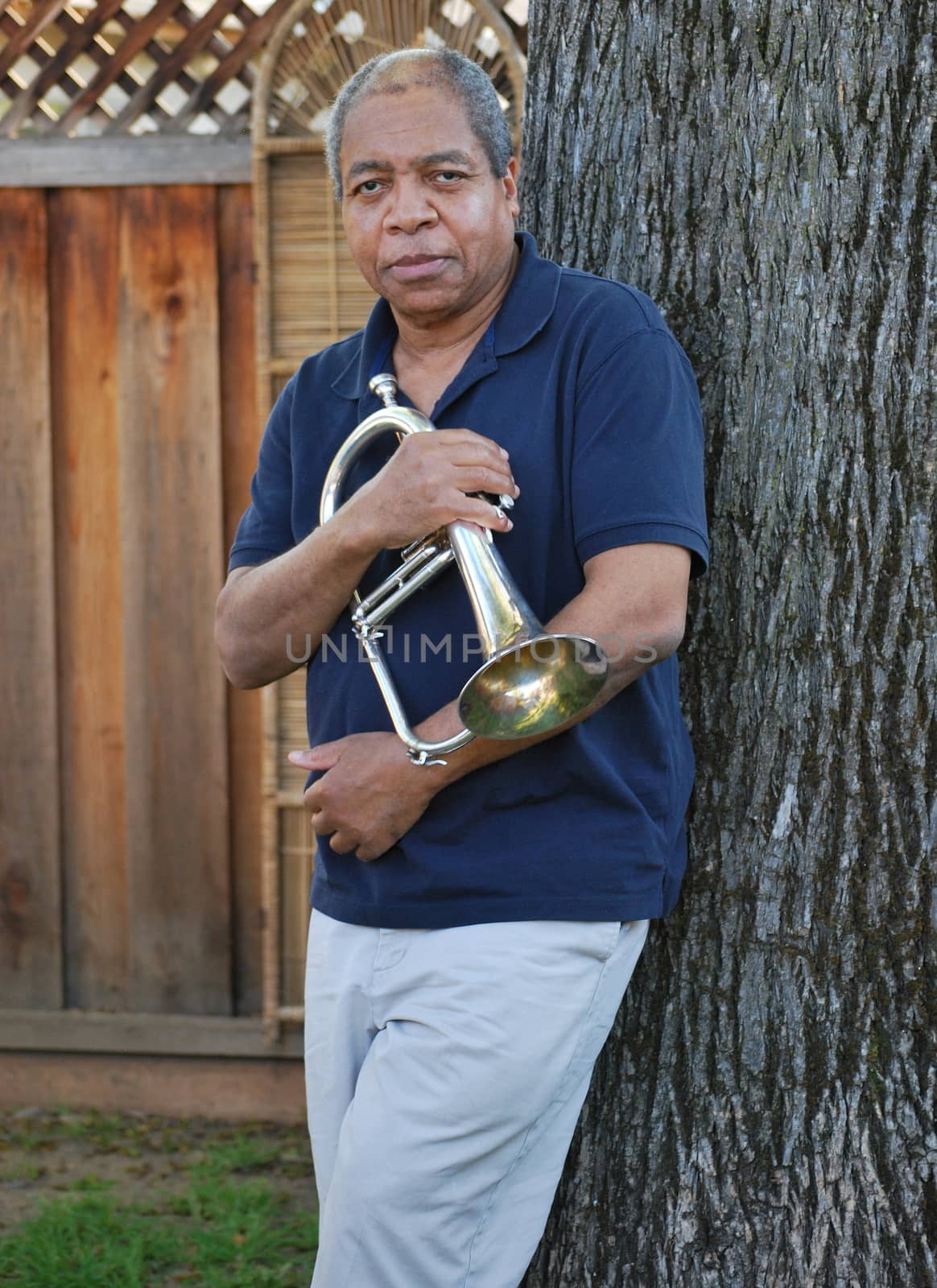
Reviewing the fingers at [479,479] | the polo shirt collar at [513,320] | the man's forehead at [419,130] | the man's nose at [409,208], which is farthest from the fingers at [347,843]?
the man's forehead at [419,130]

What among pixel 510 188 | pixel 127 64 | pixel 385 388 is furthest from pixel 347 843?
pixel 127 64

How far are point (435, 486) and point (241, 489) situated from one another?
7.83ft

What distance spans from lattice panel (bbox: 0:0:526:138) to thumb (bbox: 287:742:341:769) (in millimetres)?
2494

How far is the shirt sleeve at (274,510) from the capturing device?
2.28 m

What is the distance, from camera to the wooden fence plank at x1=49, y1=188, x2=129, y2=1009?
4117 millimetres

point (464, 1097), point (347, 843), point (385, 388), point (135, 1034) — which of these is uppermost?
point (385, 388)

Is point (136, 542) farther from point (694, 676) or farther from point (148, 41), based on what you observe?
point (694, 676)

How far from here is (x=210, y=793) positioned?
4.19 m

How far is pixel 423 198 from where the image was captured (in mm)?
2055

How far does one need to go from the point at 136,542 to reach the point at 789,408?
8.12 feet

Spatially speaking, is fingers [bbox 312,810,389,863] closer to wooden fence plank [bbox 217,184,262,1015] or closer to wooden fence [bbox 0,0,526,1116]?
wooden fence [bbox 0,0,526,1116]

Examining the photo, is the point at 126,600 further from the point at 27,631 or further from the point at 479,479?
the point at 479,479

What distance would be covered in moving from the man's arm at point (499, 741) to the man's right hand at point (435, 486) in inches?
6.4

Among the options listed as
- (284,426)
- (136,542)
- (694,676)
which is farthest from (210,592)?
(694,676)
